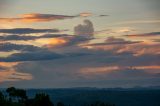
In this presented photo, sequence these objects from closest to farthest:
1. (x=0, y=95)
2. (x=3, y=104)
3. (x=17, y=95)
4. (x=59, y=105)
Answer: (x=3, y=104)
(x=0, y=95)
(x=17, y=95)
(x=59, y=105)

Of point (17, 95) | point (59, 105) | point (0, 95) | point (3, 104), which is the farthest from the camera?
point (59, 105)

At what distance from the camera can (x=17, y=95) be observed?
179000 mm

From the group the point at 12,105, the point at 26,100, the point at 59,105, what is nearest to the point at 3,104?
the point at 12,105

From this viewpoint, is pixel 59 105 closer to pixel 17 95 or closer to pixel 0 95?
pixel 17 95

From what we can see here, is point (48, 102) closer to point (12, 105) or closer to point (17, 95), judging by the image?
point (12, 105)

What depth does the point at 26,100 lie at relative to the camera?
174m

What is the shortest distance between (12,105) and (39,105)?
389 inches

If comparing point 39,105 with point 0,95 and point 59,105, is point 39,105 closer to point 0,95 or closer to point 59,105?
point 0,95

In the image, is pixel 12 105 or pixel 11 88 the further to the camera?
pixel 11 88

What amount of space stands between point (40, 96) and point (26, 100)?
14180 millimetres

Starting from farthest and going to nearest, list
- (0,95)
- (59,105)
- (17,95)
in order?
1. (59,105)
2. (17,95)
3. (0,95)

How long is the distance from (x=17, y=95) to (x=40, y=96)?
2002 centimetres

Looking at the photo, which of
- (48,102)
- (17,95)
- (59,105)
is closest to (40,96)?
(48,102)

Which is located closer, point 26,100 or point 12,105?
point 12,105
